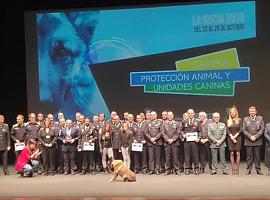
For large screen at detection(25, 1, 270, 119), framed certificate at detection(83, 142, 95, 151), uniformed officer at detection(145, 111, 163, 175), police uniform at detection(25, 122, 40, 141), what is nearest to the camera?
uniformed officer at detection(145, 111, 163, 175)

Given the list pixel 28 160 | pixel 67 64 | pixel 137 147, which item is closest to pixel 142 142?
pixel 137 147

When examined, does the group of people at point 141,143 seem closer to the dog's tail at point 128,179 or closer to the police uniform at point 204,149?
the police uniform at point 204,149

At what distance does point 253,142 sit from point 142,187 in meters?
2.74

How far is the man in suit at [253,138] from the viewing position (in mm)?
10523

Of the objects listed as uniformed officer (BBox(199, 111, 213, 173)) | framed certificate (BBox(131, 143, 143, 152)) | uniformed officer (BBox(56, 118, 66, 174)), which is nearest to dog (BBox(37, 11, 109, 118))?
uniformed officer (BBox(56, 118, 66, 174))

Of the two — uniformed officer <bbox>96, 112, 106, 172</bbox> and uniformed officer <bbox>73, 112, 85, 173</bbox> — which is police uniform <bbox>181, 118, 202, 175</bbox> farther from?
uniformed officer <bbox>73, 112, 85, 173</bbox>

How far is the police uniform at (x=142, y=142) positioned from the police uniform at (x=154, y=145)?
100 mm

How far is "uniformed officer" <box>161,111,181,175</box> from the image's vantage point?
11.0 m

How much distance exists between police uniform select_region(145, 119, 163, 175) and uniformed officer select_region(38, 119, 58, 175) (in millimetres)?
2065

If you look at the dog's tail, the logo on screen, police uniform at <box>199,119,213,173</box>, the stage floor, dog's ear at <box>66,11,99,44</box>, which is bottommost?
the stage floor

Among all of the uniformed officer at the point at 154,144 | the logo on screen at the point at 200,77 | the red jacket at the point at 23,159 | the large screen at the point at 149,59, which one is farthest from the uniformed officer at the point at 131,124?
the red jacket at the point at 23,159

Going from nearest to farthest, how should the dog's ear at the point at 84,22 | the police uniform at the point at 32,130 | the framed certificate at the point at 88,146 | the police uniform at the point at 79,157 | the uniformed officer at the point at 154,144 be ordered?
the uniformed officer at the point at 154,144 → the framed certificate at the point at 88,146 → the police uniform at the point at 79,157 → the police uniform at the point at 32,130 → the dog's ear at the point at 84,22

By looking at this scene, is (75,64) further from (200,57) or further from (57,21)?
(200,57)

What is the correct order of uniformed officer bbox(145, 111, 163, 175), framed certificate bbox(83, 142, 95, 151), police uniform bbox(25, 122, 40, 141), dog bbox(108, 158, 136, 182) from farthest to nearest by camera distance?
1. police uniform bbox(25, 122, 40, 141)
2. framed certificate bbox(83, 142, 95, 151)
3. uniformed officer bbox(145, 111, 163, 175)
4. dog bbox(108, 158, 136, 182)
